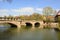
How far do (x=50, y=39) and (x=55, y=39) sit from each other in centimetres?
64

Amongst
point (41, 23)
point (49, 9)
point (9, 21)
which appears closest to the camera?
point (9, 21)

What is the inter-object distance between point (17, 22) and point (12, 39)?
74.0ft

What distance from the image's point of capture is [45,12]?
61094mm

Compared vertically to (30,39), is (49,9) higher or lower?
higher

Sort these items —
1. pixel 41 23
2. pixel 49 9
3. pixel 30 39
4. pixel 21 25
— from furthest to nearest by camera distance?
pixel 49 9, pixel 41 23, pixel 21 25, pixel 30 39

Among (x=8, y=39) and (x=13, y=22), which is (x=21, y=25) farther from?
(x=8, y=39)

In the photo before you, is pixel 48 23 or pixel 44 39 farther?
pixel 48 23

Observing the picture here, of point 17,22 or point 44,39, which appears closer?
point 44,39

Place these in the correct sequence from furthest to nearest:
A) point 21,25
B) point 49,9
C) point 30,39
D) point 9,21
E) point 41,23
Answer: point 49,9 < point 41,23 < point 21,25 < point 9,21 < point 30,39

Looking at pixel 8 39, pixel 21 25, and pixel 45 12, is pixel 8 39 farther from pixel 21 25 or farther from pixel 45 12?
pixel 45 12

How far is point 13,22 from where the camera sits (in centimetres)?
4500

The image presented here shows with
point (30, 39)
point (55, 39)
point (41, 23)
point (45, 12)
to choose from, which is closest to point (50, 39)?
point (55, 39)

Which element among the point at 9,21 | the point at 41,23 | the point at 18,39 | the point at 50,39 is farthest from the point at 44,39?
the point at 41,23

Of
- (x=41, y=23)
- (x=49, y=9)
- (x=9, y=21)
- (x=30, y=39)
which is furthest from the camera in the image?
(x=49, y=9)
